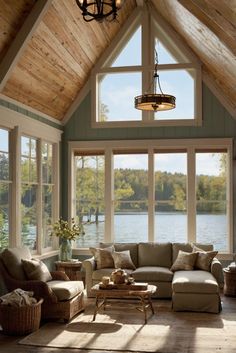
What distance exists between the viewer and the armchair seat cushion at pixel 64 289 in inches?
248

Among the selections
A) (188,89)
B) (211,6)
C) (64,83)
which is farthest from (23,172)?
(211,6)

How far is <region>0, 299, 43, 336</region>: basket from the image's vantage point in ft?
18.6

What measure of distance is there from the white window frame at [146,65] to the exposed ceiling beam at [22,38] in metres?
2.90

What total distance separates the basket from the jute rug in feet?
0.41

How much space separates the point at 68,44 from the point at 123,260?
3.59m

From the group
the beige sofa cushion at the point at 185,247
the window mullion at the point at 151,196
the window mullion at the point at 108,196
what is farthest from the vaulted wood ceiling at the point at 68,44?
the beige sofa cushion at the point at 185,247

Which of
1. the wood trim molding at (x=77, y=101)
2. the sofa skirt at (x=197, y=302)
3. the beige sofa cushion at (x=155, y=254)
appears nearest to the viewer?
the sofa skirt at (x=197, y=302)

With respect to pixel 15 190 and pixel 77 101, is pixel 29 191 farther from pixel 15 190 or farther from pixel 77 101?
pixel 77 101

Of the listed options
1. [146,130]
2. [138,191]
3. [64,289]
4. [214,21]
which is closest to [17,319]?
[64,289]

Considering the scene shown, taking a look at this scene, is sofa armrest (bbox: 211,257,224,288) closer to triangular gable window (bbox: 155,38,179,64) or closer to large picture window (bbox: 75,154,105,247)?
large picture window (bbox: 75,154,105,247)

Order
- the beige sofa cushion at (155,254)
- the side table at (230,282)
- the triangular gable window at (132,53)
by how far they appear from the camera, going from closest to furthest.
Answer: the side table at (230,282)
the beige sofa cushion at (155,254)
the triangular gable window at (132,53)

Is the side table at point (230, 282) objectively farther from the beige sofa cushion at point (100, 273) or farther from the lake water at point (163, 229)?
the beige sofa cushion at point (100, 273)

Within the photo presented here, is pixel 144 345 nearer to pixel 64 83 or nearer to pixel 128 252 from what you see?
pixel 128 252

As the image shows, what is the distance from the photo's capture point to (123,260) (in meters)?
8.18
